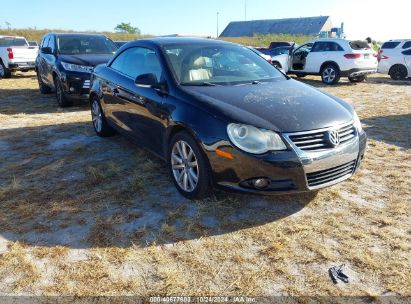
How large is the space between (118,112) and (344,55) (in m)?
10.3

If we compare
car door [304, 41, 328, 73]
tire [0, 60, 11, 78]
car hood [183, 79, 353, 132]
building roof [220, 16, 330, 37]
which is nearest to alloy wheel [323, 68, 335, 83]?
car door [304, 41, 328, 73]

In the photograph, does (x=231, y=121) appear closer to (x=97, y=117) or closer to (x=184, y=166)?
(x=184, y=166)

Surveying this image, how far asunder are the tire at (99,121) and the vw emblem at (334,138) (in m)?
3.75

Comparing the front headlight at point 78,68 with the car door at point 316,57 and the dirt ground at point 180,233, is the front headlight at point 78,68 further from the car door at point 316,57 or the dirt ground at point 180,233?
the car door at point 316,57

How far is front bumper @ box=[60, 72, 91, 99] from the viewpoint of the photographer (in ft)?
27.4

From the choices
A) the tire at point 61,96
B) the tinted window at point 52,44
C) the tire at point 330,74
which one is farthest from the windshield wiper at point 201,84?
the tire at point 330,74

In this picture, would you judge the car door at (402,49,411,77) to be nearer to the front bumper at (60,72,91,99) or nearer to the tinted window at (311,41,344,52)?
the tinted window at (311,41,344,52)

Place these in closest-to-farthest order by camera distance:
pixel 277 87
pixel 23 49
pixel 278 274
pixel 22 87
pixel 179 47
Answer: pixel 278 274, pixel 277 87, pixel 179 47, pixel 22 87, pixel 23 49

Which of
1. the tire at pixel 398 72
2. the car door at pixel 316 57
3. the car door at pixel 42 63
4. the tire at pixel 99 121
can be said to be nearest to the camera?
the tire at pixel 99 121

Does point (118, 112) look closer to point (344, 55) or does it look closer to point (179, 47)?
point (179, 47)

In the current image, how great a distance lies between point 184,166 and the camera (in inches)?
151

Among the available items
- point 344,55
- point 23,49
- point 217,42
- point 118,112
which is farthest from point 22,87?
point 344,55

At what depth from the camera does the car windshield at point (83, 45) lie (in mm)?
9312

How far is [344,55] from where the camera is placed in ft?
42.9
